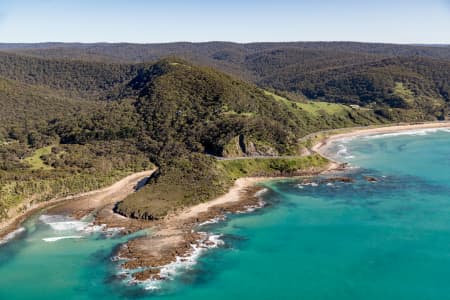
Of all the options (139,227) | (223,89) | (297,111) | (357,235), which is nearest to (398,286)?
(357,235)

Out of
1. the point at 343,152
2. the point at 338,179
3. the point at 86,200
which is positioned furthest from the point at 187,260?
the point at 343,152

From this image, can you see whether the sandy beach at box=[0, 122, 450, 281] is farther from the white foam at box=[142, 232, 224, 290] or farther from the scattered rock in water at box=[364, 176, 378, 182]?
the scattered rock in water at box=[364, 176, 378, 182]

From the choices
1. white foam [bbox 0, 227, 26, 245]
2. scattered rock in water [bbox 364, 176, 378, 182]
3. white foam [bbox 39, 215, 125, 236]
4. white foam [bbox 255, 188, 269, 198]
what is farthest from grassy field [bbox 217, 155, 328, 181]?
white foam [bbox 0, 227, 26, 245]

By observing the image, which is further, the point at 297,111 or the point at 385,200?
the point at 297,111

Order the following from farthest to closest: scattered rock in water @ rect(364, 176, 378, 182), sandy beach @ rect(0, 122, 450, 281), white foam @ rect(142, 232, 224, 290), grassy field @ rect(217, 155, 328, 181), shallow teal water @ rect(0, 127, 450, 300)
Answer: grassy field @ rect(217, 155, 328, 181) → scattered rock in water @ rect(364, 176, 378, 182) → sandy beach @ rect(0, 122, 450, 281) → white foam @ rect(142, 232, 224, 290) → shallow teal water @ rect(0, 127, 450, 300)

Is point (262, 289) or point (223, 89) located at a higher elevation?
point (223, 89)

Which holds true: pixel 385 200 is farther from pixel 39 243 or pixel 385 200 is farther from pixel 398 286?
pixel 39 243

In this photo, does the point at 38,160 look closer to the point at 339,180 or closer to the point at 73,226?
the point at 73,226
